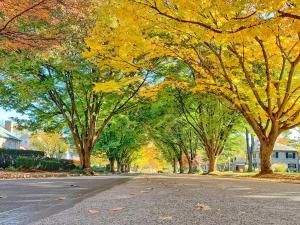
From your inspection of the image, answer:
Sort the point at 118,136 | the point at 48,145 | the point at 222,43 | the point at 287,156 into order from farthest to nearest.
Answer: the point at 287,156 → the point at 48,145 → the point at 118,136 → the point at 222,43

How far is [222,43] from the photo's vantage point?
12562 mm

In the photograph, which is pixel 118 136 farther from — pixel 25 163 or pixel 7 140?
pixel 7 140

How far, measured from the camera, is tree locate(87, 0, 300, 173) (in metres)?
10.5

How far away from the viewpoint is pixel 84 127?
23797 mm

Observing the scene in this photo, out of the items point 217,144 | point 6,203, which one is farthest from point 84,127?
point 6,203

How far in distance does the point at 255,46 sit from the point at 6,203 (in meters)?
12.2

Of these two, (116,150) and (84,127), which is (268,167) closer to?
(84,127)

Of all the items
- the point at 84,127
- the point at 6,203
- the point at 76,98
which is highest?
the point at 76,98

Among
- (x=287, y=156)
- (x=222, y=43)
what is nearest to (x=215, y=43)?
(x=222, y=43)

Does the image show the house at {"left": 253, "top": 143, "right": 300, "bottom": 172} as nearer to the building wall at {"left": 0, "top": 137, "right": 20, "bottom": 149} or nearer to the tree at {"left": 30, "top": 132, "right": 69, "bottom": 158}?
the tree at {"left": 30, "top": 132, "right": 69, "bottom": 158}

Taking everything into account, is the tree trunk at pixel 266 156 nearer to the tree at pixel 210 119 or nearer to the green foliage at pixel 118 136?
the tree at pixel 210 119

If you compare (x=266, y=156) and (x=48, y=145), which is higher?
(x=48, y=145)

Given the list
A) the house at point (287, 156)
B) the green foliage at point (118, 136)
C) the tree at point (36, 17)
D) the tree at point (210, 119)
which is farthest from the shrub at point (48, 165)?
the house at point (287, 156)

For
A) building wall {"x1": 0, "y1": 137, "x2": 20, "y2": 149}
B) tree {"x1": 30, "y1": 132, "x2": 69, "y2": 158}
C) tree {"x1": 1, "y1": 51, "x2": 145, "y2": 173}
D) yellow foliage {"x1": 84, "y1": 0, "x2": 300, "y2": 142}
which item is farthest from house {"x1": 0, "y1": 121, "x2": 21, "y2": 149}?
yellow foliage {"x1": 84, "y1": 0, "x2": 300, "y2": 142}
